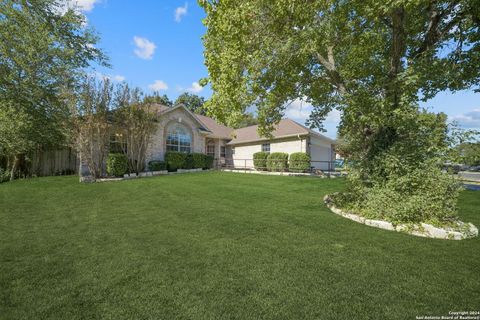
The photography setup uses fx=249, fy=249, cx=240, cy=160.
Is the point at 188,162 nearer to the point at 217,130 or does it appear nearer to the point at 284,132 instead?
the point at 217,130

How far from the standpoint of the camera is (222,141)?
90.5 feet

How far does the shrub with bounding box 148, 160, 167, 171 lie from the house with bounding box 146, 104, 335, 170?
83cm

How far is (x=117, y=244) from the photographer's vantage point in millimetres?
4594

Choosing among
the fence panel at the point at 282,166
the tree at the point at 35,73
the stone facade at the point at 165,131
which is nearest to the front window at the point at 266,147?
the fence panel at the point at 282,166

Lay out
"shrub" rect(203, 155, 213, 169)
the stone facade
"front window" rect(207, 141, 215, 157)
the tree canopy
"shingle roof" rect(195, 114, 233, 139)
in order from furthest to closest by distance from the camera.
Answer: "front window" rect(207, 141, 215, 157)
"shingle roof" rect(195, 114, 233, 139)
"shrub" rect(203, 155, 213, 169)
the stone facade
the tree canopy

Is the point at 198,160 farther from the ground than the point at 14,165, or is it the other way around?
the point at 198,160

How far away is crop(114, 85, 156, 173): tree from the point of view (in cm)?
1513

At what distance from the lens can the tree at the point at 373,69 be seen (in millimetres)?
6188

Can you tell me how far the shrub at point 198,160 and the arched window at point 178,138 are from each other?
1004 millimetres

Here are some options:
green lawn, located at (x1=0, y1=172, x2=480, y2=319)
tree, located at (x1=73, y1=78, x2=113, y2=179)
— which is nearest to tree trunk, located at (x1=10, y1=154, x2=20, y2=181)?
tree, located at (x1=73, y1=78, x2=113, y2=179)

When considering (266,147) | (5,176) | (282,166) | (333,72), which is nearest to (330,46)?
(333,72)

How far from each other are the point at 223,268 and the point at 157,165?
15814mm

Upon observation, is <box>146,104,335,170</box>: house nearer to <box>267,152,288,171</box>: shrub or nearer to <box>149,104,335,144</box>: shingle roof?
<box>149,104,335,144</box>: shingle roof

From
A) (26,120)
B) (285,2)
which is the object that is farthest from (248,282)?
(26,120)
